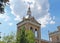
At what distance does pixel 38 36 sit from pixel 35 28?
2418mm

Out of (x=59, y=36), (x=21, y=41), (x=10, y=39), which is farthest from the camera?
(x=59, y=36)

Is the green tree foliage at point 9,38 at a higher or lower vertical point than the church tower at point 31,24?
lower

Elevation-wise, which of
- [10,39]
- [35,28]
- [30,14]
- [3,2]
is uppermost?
[30,14]

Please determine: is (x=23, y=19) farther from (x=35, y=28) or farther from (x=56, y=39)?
(x=56, y=39)

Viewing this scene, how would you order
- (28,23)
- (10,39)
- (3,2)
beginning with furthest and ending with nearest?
(28,23)
(10,39)
(3,2)

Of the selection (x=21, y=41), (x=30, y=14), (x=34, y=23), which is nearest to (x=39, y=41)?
(x=34, y=23)

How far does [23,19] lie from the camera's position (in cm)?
4534

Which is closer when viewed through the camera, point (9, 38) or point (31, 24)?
point (9, 38)

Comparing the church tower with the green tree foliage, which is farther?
the church tower

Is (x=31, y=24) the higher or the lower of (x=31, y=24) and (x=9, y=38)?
the higher

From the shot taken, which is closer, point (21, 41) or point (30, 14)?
point (21, 41)

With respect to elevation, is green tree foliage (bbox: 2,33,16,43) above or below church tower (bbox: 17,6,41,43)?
below

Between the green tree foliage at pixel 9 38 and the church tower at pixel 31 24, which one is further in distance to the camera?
the church tower at pixel 31 24

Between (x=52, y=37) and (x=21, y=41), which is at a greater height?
(x=52, y=37)
